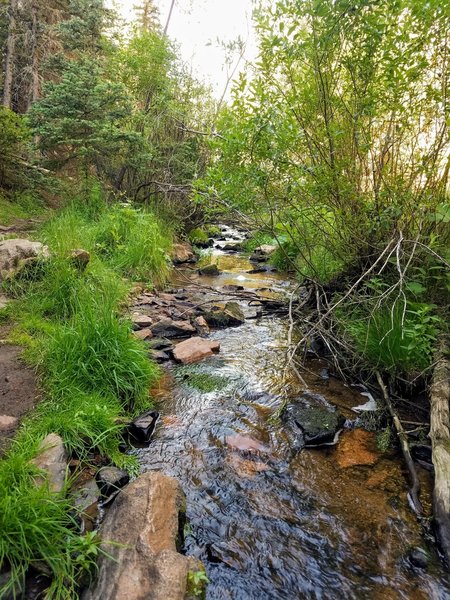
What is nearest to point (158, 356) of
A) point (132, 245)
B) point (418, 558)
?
point (418, 558)

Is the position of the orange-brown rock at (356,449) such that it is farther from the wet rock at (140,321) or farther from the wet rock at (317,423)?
the wet rock at (140,321)

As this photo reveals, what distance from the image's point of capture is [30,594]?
1726mm

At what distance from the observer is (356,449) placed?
317cm

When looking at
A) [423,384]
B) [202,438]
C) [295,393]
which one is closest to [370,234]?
[423,384]

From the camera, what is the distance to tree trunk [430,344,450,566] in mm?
→ 2283

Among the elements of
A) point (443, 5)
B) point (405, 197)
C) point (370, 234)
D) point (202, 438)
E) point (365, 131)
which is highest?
point (443, 5)

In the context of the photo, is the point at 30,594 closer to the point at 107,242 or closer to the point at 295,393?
the point at 295,393

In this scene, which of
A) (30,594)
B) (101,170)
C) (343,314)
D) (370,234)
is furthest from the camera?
(101,170)

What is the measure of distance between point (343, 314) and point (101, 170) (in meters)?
8.08

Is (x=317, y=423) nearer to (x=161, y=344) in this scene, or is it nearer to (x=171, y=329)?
(x=161, y=344)

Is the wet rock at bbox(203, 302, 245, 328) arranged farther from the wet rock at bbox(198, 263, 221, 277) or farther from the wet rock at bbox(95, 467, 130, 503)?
the wet rock at bbox(95, 467, 130, 503)

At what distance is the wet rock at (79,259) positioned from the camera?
16.8ft

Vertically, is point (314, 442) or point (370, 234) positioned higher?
point (370, 234)

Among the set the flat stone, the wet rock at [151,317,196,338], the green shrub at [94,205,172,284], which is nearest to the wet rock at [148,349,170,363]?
the wet rock at [151,317,196,338]
